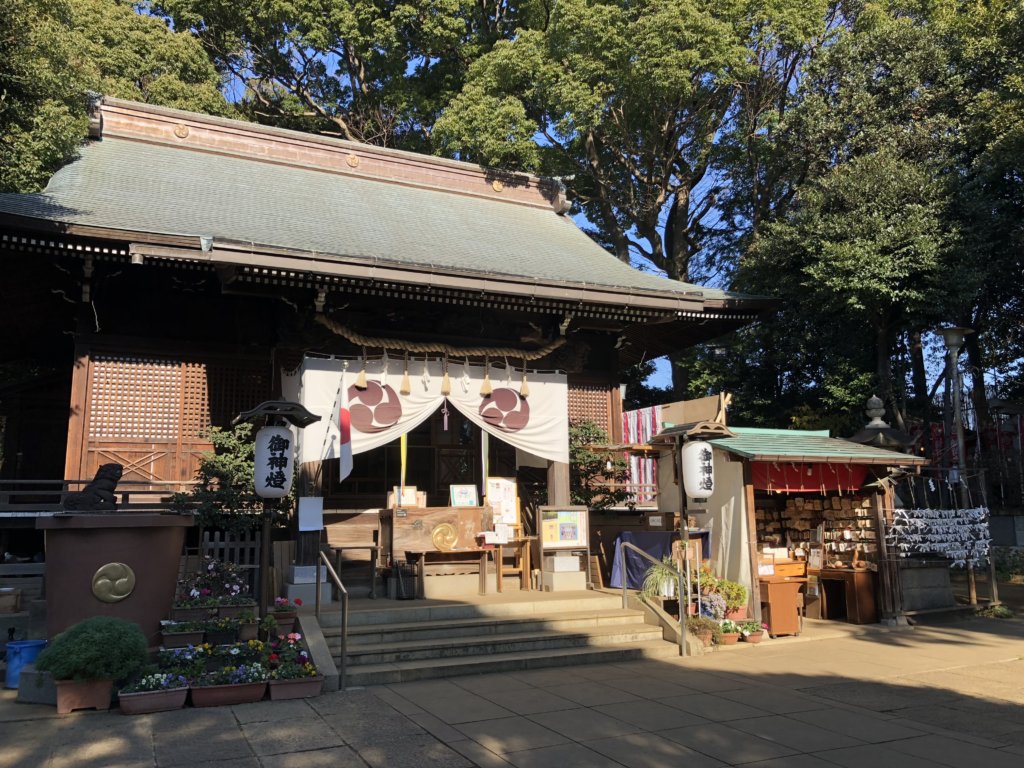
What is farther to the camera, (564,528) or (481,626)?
(564,528)

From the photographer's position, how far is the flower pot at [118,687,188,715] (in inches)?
239

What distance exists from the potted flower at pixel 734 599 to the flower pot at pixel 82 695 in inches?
271

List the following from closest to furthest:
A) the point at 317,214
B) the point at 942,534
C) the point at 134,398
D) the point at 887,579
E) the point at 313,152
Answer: the point at 134,398, the point at 887,579, the point at 942,534, the point at 317,214, the point at 313,152

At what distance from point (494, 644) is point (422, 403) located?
3593 mm

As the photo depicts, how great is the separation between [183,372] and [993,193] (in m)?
16.8

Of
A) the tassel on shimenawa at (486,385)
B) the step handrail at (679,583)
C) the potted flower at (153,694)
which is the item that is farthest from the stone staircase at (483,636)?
the tassel on shimenawa at (486,385)

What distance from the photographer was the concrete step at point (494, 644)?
25.4ft

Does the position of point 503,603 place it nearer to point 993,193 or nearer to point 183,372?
point 183,372

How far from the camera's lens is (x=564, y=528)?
10.8m

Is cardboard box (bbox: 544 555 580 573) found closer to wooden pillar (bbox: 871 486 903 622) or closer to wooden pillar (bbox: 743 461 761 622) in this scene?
wooden pillar (bbox: 743 461 761 622)

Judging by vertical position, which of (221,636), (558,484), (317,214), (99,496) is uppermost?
(317,214)

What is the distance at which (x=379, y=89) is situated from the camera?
24.7 m

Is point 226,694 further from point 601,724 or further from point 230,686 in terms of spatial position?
point 601,724

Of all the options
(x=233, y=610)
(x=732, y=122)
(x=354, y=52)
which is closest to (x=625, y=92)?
(x=732, y=122)
